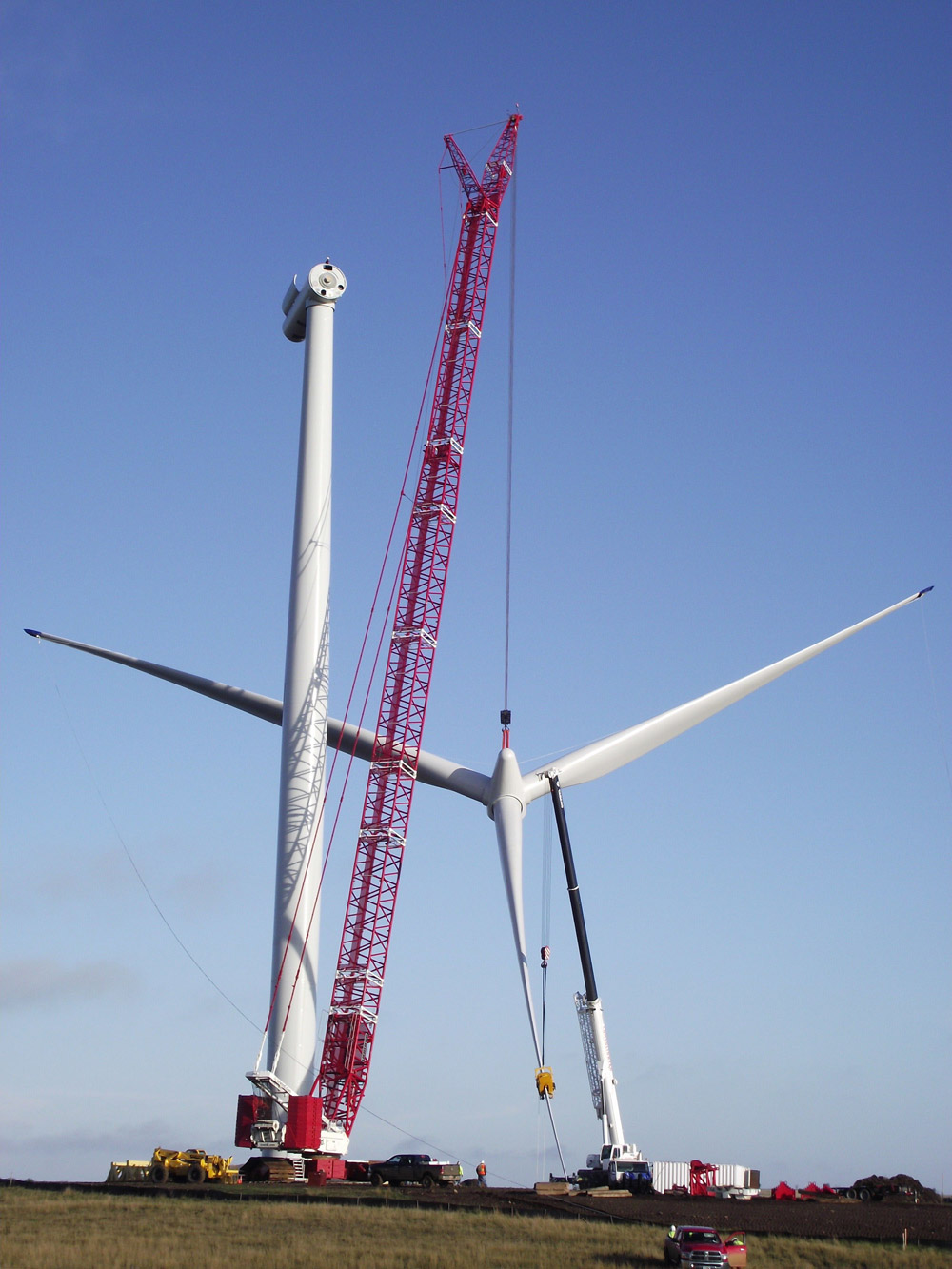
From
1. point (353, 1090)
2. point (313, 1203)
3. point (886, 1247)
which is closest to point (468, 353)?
point (353, 1090)

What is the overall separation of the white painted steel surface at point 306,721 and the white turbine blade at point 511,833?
1136cm

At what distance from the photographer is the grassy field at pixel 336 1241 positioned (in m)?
36.8

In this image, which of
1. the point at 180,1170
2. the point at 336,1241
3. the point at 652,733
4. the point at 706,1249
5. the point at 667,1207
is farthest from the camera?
the point at 652,733

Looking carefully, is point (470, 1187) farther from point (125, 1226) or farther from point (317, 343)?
point (317, 343)

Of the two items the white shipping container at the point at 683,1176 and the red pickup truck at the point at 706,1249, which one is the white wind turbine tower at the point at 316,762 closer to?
the white shipping container at the point at 683,1176

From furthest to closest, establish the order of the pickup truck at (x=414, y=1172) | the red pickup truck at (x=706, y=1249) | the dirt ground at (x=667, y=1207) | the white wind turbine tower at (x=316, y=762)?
Result: the white wind turbine tower at (x=316, y=762)
the pickup truck at (x=414, y=1172)
the dirt ground at (x=667, y=1207)
the red pickup truck at (x=706, y=1249)

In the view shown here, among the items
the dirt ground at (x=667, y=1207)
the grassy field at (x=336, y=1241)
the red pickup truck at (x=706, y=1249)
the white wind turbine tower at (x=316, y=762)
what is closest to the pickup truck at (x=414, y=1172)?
the dirt ground at (x=667, y=1207)

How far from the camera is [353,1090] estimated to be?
76.8 m

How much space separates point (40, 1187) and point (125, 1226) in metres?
18.5

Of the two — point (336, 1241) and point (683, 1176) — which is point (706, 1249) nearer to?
point (336, 1241)

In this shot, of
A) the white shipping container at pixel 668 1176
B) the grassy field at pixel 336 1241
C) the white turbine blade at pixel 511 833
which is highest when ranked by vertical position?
the white turbine blade at pixel 511 833

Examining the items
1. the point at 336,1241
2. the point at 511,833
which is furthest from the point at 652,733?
the point at 336,1241

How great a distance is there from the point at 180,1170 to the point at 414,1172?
10.9 meters

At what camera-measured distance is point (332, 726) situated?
272ft
